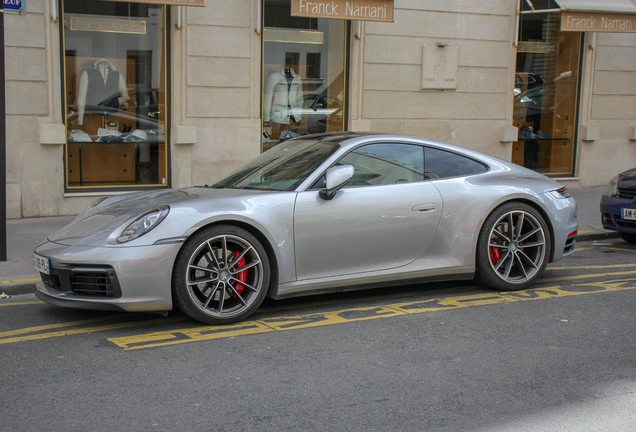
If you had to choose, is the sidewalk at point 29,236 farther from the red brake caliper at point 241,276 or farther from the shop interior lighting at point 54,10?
the shop interior lighting at point 54,10

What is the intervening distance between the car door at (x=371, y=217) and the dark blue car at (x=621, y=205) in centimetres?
374

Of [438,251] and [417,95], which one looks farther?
[417,95]

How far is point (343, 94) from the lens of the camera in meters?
12.2

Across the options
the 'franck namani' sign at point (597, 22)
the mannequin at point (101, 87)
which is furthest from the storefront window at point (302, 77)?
the 'franck namani' sign at point (597, 22)

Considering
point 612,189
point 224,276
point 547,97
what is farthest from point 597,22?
point 224,276

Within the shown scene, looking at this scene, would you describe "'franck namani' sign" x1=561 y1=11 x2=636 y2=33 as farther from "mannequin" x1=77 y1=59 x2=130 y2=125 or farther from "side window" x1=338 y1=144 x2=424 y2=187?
"side window" x1=338 y1=144 x2=424 y2=187

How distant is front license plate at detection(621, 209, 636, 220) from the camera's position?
26.2 ft

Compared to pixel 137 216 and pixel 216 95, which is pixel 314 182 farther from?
pixel 216 95

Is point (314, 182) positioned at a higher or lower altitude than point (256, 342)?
higher

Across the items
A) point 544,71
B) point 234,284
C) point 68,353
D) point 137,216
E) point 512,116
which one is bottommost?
point 68,353

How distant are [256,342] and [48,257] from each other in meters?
1.62

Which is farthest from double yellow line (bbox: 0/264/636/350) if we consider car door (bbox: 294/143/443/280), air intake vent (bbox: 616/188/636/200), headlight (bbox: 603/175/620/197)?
headlight (bbox: 603/175/620/197)

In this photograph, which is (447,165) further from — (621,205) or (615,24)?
(615,24)

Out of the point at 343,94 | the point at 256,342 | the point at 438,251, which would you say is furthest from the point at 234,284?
the point at 343,94
